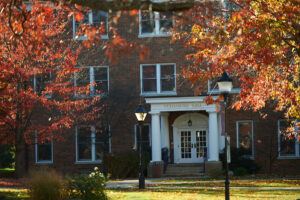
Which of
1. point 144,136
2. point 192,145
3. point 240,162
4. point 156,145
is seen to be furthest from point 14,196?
point 192,145

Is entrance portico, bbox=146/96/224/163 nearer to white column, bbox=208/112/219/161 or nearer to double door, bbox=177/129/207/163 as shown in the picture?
double door, bbox=177/129/207/163

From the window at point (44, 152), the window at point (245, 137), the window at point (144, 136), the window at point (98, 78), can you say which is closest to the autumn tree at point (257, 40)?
the window at point (245, 137)

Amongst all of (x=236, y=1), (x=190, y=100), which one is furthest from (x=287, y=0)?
(x=190, y=100)

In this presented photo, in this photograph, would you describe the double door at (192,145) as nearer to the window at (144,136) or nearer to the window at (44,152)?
the window at (144,136)

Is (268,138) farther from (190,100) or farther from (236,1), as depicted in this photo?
(236,1)

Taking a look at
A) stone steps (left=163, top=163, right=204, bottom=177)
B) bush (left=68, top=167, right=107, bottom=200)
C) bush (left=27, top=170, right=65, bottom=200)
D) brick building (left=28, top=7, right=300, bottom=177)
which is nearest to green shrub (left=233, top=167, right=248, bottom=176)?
stone steps (left=163, top=163, right=204, bottom=177)

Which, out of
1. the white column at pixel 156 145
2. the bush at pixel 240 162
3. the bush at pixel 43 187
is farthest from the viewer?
the bush at pixel 240 162

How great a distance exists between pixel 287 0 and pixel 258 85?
4.04 metres

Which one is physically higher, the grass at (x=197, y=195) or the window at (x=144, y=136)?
the window at (x=144, y=136)

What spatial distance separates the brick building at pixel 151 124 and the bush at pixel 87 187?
14.2 meters

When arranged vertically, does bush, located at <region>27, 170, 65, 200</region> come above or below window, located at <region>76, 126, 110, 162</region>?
below

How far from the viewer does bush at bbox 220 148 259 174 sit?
27.0 metres

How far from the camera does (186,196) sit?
15.8m

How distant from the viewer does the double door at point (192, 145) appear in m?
28.6
